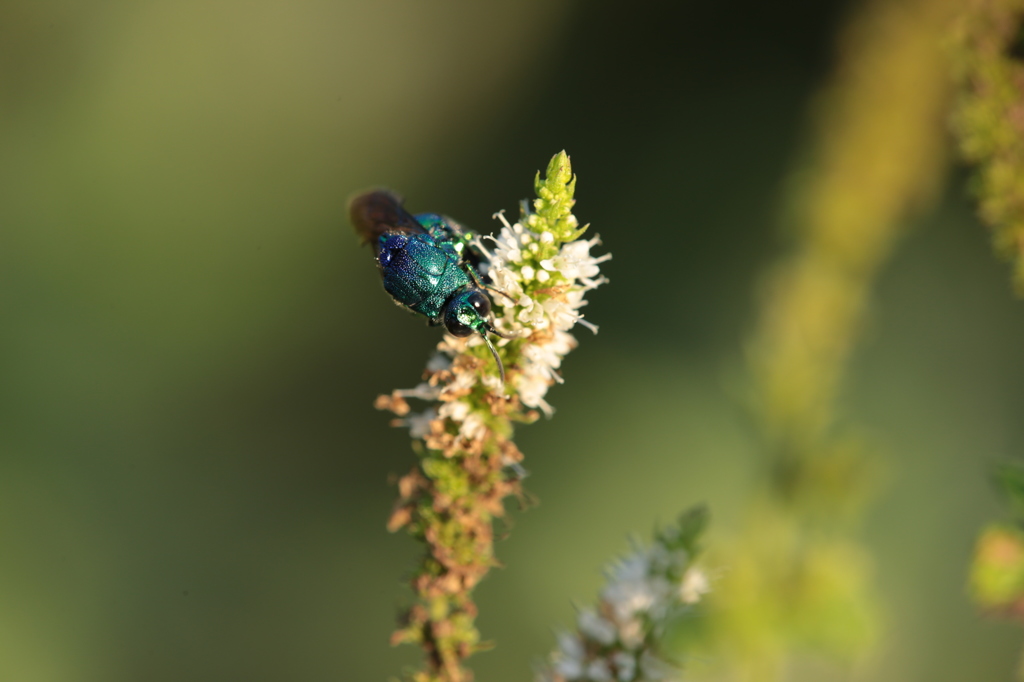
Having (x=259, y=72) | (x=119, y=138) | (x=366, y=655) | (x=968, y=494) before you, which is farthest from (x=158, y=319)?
(x=968, y=494)

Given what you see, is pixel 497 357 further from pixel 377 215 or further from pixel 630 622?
pixel 377 215

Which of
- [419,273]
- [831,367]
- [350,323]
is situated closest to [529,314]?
[419,273]

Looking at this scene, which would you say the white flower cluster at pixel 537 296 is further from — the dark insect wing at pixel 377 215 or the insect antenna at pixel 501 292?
the dark insect wing at pixel 377 215

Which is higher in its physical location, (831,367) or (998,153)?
(831,367)

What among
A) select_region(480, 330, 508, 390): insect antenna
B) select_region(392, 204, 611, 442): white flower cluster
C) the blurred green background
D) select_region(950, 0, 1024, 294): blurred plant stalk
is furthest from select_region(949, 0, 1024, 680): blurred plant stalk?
the blurred green background

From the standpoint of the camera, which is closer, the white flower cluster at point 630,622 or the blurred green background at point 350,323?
the white flower cluster at point 630,622

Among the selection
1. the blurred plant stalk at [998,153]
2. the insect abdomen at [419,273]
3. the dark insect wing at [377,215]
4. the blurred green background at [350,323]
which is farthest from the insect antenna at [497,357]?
the blurred green background at [350,323]

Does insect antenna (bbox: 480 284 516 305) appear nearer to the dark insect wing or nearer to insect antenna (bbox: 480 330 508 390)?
insect antenna (bbox: 480 330 508 390)
